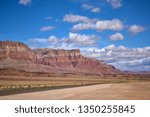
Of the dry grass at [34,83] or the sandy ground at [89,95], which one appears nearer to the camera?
the sandy ground at [89,95]

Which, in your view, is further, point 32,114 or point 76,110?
point 76,110

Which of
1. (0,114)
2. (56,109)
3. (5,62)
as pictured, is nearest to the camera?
(0,114)

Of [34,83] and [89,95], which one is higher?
[89,95]

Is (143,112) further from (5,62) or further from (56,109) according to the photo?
(5,62)

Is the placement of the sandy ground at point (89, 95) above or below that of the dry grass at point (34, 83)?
above

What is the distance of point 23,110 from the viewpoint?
17.8 m

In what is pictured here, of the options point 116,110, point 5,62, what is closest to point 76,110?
point 116,110

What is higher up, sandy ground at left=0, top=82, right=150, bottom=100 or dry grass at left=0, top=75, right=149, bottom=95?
sandy ground at left=0, top=82, right=150, bottom=100

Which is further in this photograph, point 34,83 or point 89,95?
point 34,83

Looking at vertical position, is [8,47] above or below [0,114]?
above

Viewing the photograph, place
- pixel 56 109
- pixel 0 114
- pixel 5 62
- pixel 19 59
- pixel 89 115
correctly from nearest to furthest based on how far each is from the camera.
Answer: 1. pixel 89 115
2. pixel 0 114
3. pixel 56 109
4. pixel 5 62
5. pixel 19 59

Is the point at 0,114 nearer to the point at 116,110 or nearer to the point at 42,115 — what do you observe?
the point at 42,115

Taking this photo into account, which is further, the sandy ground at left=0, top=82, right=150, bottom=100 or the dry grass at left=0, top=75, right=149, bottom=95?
the dry grass at left=0, top=75, right=149, bottom=95

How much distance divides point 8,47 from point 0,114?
187466 mm
